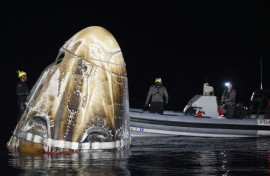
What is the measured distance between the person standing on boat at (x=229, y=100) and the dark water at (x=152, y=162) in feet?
17.7

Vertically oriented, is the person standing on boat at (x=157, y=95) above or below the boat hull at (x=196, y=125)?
above

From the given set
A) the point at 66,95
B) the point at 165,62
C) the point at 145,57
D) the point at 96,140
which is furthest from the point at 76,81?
the point at 145,57

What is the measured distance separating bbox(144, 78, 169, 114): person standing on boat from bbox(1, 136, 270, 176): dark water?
4.24 meters

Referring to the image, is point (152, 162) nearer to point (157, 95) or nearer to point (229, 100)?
point (157, 95)

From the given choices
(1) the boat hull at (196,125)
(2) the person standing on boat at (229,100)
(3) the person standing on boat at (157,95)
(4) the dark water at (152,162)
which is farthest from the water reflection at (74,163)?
(2) the person standing on boat at (229,100)

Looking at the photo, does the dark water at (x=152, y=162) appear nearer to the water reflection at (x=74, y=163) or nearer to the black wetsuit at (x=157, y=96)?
the water reflection at (x=74, y=163)

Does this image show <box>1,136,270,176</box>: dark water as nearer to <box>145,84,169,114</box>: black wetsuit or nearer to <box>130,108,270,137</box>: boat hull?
<box>130,108,270,137</box>: boat hull

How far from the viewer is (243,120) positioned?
82.9 feet

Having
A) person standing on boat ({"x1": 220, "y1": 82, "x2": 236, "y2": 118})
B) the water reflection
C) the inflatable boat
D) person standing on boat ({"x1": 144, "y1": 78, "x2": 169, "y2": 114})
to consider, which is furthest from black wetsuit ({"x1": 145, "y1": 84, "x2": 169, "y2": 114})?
the water reflection

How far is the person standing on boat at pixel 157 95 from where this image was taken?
24.2 metres

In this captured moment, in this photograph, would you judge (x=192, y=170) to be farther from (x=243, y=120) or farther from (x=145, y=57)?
(x=145, y=57)

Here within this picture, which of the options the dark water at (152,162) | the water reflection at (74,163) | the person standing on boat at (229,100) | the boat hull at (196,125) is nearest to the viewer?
the water reflection at (74,163)

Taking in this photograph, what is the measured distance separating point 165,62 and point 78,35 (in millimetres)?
124575

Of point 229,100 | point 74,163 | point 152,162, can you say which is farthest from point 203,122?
point 74,163
